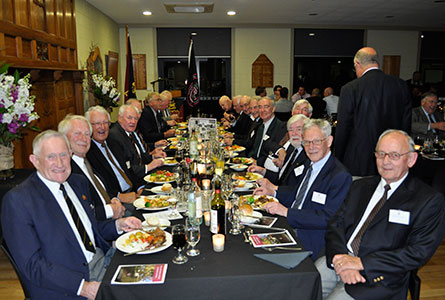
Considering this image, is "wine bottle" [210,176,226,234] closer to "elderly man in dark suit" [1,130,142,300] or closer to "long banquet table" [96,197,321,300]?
"long banquet table" [96,197,321,300]

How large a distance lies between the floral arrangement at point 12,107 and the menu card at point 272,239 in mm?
2423

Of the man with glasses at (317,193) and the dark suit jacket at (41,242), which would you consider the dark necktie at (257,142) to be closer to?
the man with glasses at (317,193)

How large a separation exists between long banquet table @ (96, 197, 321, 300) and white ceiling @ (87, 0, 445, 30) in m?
6.36

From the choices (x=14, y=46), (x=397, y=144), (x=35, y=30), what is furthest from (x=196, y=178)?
(x=35, y=30)

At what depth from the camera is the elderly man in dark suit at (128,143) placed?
148 inches

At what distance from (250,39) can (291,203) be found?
860 cm

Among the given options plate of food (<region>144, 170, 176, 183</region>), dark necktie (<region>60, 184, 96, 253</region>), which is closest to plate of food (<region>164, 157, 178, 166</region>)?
plate of food (<region>144, 170, 176, 183</region>)

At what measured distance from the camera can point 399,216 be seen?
6.04 ft

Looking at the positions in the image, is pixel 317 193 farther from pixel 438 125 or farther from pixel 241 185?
pixel 438 125

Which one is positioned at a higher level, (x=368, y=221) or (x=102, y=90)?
(x=102, y=90)

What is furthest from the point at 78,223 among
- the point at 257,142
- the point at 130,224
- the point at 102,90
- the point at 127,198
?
the point at 102,90

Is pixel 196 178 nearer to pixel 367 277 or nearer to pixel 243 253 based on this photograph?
pixel 243 253

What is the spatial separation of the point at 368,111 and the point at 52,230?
3075 millimetres

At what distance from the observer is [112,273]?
163 cm
